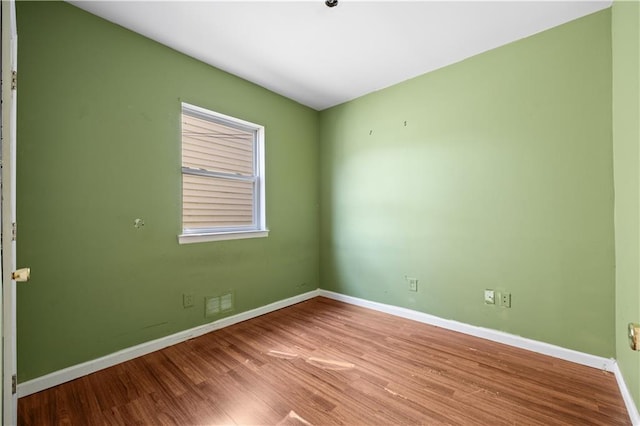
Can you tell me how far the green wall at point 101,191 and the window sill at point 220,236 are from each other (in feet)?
0.18

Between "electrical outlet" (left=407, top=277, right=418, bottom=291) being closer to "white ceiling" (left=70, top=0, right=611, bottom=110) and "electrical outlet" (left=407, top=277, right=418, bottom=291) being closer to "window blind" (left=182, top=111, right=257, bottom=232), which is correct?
"window blind" (left=182, top=111, right=257, bottom=232)

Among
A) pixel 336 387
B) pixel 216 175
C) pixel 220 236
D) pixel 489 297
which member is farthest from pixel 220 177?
pixel 489 297

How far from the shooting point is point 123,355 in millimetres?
2057

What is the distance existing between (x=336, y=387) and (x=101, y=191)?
2.08 meters

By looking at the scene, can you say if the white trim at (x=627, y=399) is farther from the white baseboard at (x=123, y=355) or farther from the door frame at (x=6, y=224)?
the door frame at (x=6, y=224)

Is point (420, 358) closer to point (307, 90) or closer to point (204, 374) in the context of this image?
point (204, 374)

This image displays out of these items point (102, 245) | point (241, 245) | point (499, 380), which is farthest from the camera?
point (241, 245)

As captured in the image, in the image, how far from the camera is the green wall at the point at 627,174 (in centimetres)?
141

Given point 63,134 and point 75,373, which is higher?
point 63,134

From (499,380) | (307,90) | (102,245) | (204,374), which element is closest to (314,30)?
(307,90)

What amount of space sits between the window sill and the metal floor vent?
54 centimetres

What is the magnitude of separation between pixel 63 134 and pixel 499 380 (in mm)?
3268

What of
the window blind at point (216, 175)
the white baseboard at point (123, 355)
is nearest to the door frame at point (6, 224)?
the white baseboard at point (123, 355)

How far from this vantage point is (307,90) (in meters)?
3.19
